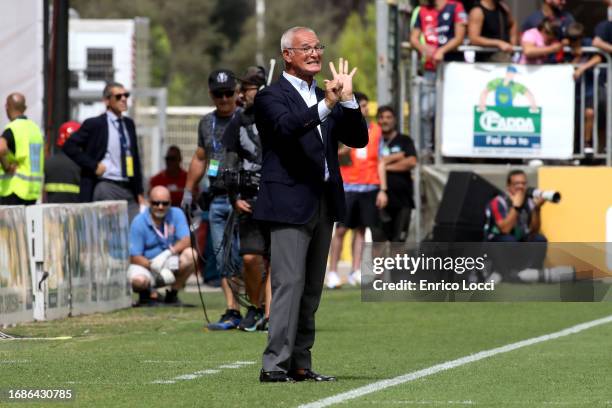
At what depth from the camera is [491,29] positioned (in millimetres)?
19906

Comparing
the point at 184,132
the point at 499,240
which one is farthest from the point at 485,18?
the point at 184,132

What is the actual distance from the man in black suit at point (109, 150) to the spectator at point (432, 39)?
4241 mm

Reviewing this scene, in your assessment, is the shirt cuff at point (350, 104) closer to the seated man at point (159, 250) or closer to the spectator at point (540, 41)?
the seated man at point (159, 250)

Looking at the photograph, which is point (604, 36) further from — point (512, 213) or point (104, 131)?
point (104, 131)

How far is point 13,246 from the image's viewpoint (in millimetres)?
14352

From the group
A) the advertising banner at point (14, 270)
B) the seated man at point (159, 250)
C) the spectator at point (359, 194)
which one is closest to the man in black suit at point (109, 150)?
the seated man at point (159, 250)

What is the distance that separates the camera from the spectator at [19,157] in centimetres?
1677

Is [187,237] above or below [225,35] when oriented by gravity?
below

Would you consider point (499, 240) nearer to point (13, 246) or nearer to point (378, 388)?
point (13, 246)

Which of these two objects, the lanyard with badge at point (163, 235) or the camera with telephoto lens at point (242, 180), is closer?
the camera with telephoto lens at point (242, 180)

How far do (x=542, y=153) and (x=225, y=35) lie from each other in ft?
219

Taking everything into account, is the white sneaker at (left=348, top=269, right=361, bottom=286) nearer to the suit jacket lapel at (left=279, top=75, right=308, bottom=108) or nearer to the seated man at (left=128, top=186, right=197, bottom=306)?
the seated man at (left=128, top=186, right=197, bottom=306)

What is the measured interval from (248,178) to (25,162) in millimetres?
4446

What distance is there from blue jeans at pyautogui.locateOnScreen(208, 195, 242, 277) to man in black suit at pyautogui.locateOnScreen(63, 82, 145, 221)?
11.1 ft
